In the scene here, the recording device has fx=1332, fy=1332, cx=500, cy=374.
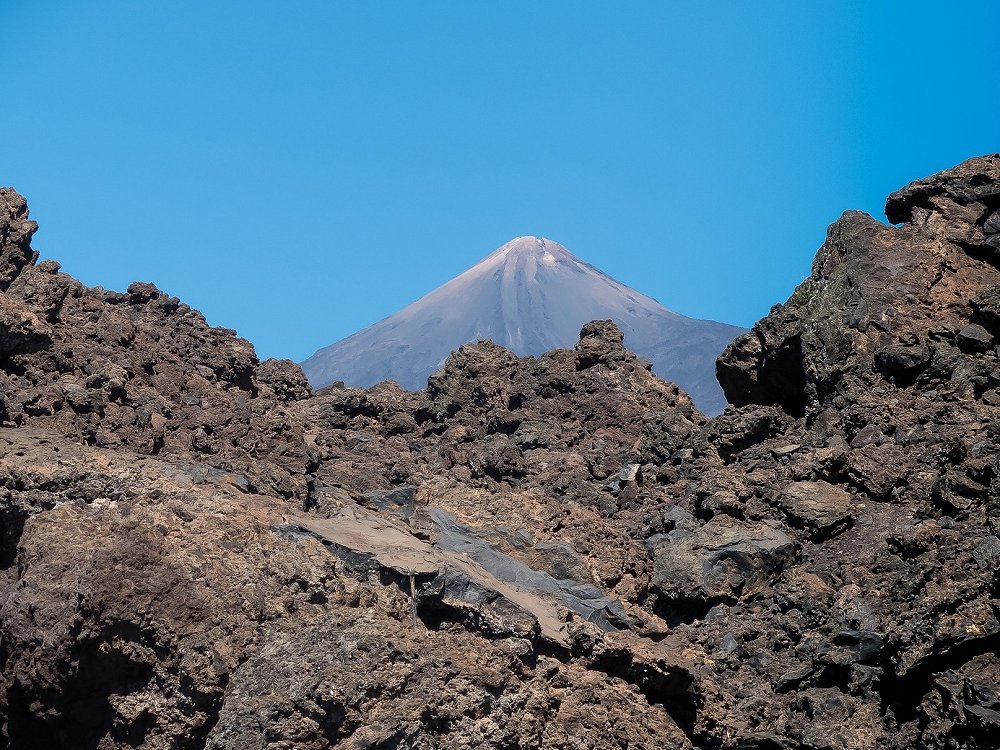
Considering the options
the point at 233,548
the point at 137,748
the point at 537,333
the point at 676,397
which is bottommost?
the point at 137,748

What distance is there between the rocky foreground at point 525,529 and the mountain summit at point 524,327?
246 feet

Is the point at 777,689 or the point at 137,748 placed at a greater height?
the point at 777,689

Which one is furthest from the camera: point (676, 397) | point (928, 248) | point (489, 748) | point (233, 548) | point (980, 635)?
point (676, 397)

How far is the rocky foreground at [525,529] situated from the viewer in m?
11.0

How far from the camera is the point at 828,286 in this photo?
60.4 feet

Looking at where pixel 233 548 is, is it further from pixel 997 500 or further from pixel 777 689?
pixel 997 500

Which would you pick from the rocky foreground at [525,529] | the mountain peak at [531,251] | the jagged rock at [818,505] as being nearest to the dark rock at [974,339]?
the rocky foreground at [525,529]

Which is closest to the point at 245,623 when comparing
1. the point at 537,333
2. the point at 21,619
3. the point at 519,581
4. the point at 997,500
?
the point at 21,619

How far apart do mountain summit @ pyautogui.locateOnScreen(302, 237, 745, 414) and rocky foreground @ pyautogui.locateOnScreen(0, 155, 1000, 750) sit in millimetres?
74966

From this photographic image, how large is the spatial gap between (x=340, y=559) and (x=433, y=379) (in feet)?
29.0

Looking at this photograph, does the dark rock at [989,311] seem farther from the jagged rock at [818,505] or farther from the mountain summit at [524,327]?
the mountain summit at [524,327]

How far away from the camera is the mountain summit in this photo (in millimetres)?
105938

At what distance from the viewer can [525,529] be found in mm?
15375

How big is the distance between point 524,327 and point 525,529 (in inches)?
3994
